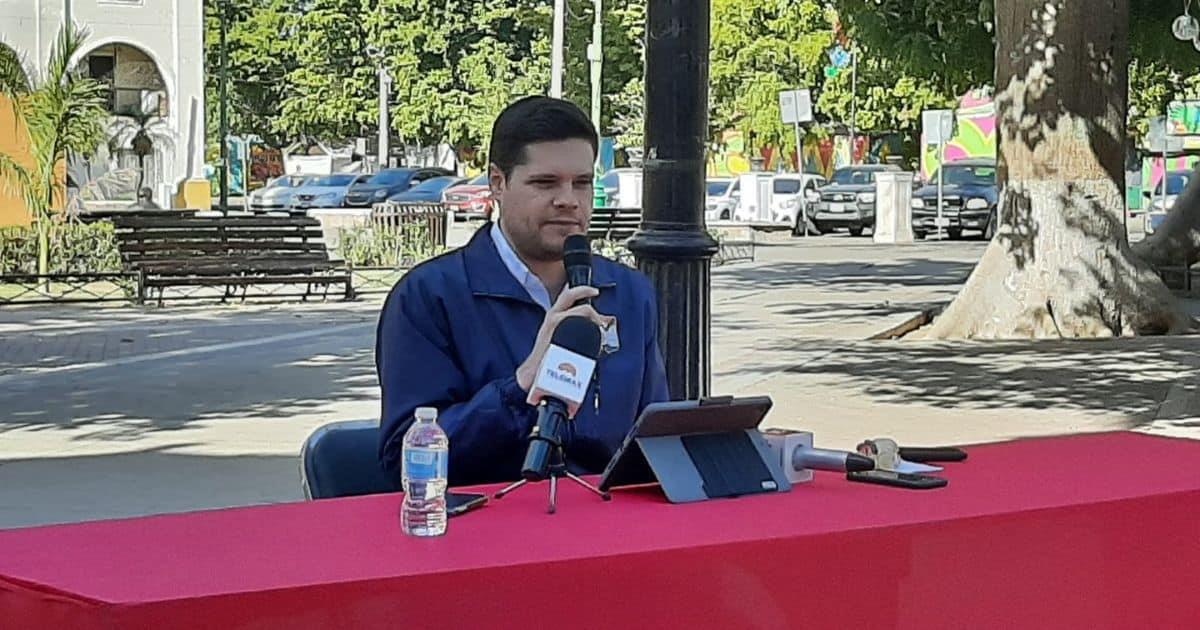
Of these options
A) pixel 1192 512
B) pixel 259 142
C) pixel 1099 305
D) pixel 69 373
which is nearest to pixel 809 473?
pixel 1192 512

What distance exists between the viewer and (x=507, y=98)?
59.4 metres

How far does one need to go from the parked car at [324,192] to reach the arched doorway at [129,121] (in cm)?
513

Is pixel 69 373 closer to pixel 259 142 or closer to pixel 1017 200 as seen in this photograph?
pixel 1017 200

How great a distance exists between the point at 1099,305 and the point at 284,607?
601 inches

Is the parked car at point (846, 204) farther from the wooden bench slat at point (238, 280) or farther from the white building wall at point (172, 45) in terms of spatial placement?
the wooden bench slat at point (238, 280)

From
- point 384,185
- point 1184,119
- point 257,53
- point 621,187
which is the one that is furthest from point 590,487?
point 257,53

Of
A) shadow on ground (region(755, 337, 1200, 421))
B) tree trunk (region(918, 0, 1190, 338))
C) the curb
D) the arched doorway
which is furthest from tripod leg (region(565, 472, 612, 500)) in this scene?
the arched doorway

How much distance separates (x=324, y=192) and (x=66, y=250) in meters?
29.1

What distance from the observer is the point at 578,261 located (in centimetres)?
416

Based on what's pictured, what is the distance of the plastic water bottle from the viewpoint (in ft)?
11.3

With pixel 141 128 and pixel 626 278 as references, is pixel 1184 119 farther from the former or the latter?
pixel 626 278

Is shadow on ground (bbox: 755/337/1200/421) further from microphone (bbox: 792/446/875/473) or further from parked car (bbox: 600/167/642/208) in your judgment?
parked car (bbox: 600/167/642/208)

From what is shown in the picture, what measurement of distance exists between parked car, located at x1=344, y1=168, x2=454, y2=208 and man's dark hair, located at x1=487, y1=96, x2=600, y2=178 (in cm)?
4454

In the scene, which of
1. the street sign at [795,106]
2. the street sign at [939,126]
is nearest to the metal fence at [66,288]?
the street sign at [795,106]
